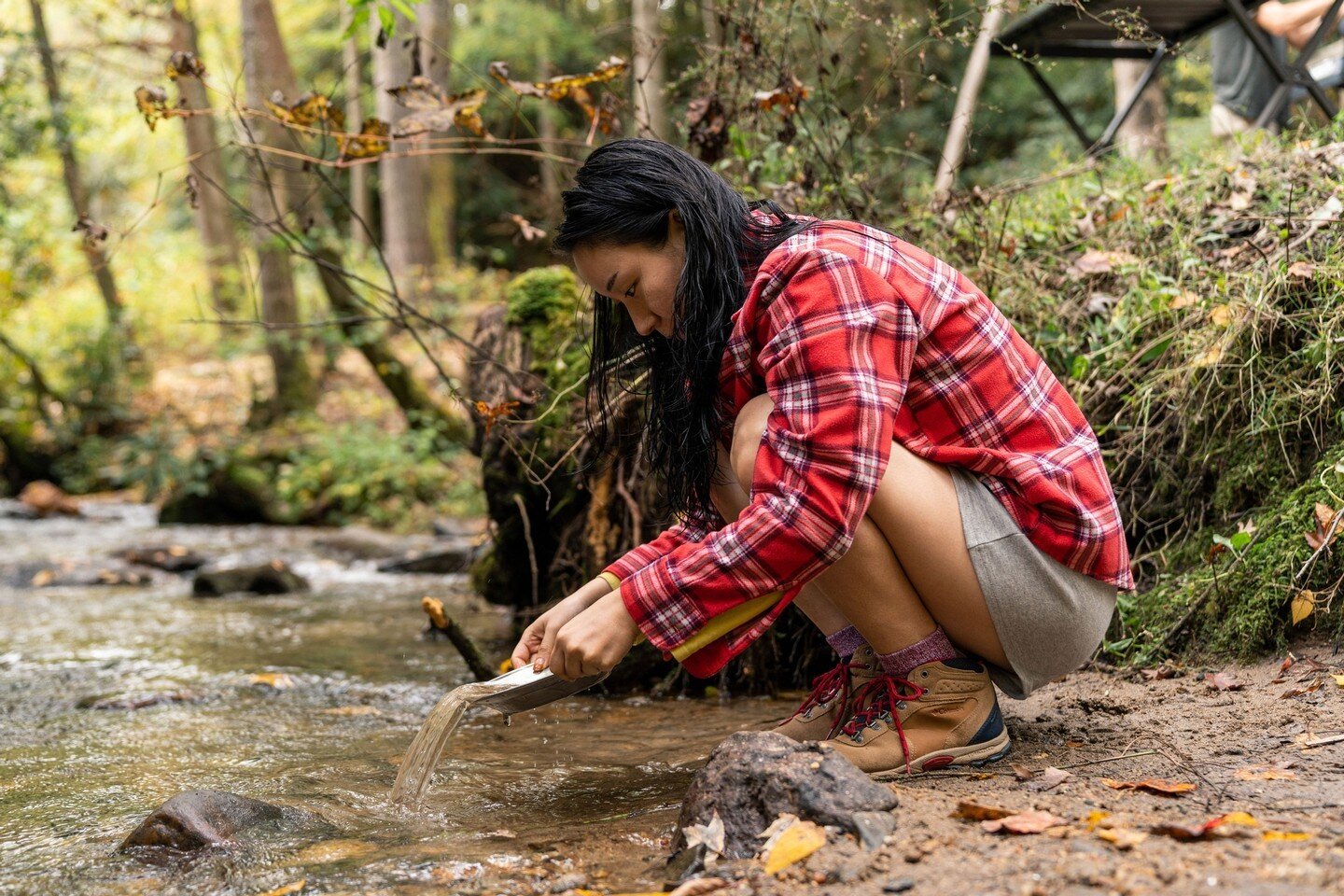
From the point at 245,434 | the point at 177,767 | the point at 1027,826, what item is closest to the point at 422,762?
the point at 177,767

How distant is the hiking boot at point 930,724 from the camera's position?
81.5 inches

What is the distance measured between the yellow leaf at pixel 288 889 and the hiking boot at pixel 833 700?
938mm

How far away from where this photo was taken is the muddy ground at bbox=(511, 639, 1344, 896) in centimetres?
143

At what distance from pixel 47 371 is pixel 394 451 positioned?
5.46 meters

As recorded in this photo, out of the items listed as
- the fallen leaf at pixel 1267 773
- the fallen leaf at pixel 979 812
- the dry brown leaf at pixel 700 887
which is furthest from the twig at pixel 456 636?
the fallen leaf at pixel 1267 773

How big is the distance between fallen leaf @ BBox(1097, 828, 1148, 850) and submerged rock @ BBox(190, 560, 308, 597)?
492 centimetres

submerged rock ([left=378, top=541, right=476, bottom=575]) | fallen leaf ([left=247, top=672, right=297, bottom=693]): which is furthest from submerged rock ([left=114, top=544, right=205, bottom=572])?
fallen leaf ([left=247, top=672, right=297, bottom=693])

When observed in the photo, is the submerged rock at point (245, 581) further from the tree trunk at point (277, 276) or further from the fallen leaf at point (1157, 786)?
the fallen leaf at point (1157, 786)

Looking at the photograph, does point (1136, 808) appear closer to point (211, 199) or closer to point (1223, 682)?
point (1223, 682)

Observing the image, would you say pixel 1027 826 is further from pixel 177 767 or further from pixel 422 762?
pixel 177 767

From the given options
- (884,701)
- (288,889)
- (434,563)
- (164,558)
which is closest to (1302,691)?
(884,701)

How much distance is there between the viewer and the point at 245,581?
5676mm

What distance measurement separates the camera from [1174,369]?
293cm

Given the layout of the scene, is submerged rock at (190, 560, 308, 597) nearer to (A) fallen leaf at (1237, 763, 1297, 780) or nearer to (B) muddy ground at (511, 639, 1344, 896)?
(B) muddy ground at (511, 639, 1344, 896)
